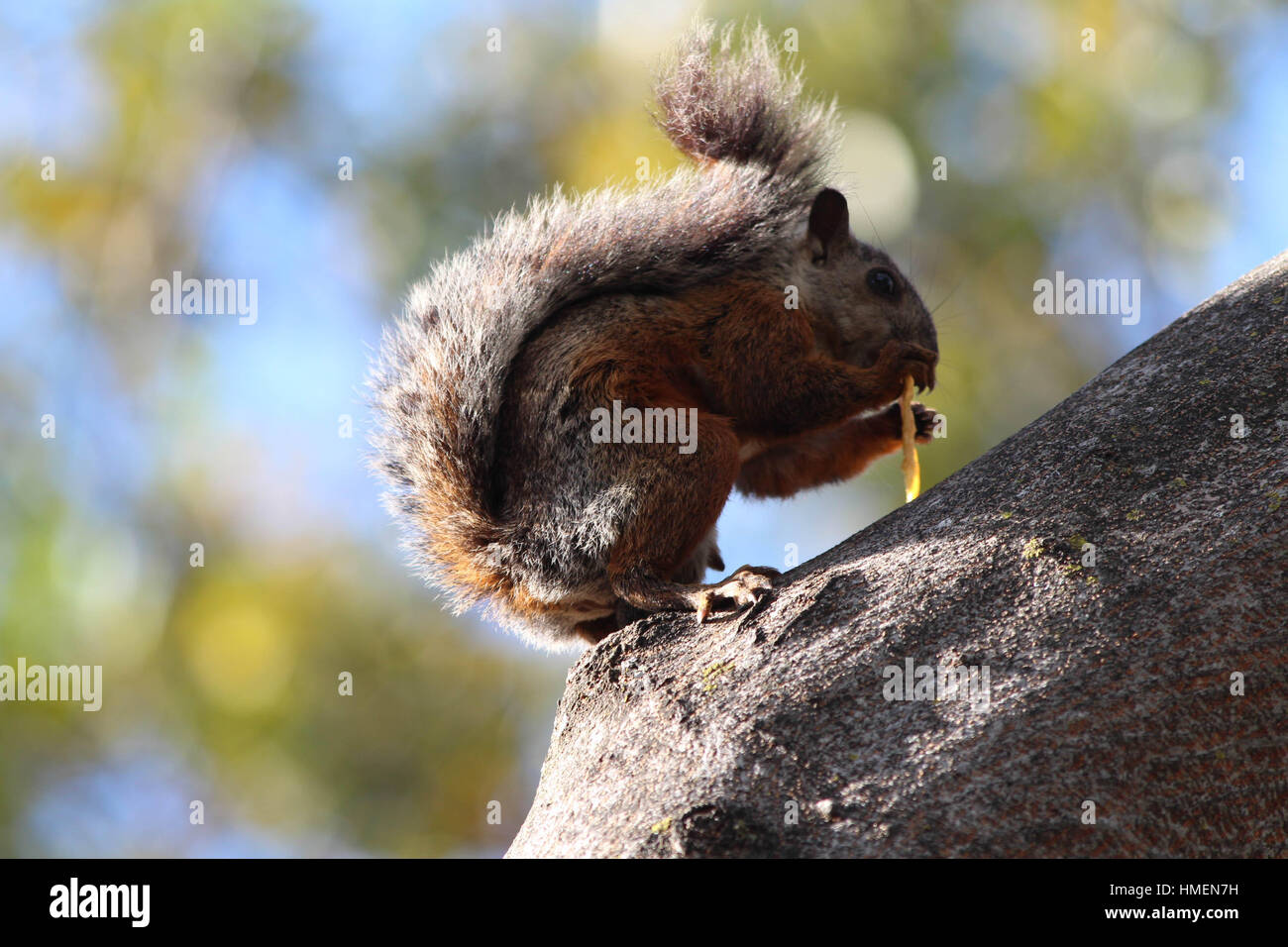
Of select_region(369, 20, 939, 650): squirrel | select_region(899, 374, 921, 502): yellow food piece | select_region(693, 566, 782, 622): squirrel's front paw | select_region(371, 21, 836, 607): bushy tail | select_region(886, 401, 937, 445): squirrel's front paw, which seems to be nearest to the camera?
→ select_region(693, 566, 782, 622): squirrel's front paw

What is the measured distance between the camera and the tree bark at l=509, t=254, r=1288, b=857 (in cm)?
223

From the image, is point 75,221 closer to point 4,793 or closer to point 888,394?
point 4,793

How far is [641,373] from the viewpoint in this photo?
3961 millimetres

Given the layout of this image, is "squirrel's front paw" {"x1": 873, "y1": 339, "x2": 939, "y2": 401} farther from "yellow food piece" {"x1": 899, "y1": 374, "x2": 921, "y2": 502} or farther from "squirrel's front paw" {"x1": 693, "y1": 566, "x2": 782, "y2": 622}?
"squirrel's front paw" {"x1": 693, "y1": 566, "x2": 782, "y2": 622}

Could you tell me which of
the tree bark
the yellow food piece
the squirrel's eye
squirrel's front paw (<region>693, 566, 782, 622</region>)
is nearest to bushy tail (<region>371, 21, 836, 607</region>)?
the squirrel's eye

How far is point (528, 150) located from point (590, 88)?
0.83m

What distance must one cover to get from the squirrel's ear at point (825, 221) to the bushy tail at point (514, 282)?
0.09 meters

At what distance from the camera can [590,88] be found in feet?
37.3

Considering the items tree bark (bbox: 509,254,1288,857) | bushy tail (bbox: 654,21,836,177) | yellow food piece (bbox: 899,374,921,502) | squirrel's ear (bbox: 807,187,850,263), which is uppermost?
bushy tail (bbox: 654,21,836,177)

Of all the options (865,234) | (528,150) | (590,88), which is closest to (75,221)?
(528,150)

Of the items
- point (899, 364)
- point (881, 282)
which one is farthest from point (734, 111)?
point (899, 364)

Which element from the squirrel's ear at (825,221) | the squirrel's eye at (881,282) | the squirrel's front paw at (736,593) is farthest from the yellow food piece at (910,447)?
the squirrel's front paw at (736,593)

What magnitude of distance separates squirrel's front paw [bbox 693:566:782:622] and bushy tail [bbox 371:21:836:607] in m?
1.04

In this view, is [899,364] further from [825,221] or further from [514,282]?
[514,282]
